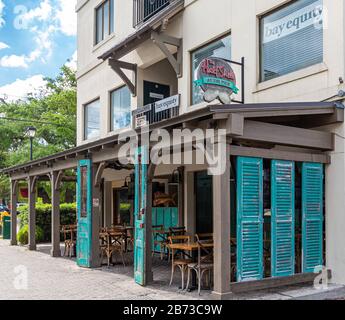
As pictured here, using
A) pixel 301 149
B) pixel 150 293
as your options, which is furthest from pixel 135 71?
pixel 150 293

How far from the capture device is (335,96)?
27.4 ft

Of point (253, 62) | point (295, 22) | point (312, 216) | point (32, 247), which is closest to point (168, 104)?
point (253, 62)

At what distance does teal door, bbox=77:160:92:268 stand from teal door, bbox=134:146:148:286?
2500mm

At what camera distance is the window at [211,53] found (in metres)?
11.2

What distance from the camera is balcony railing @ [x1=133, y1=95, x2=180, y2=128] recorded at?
41.4 feet

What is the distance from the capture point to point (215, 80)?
892 centimetres

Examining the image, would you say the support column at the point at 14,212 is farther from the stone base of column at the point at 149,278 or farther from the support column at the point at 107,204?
the stone base of column at the point at 149,278

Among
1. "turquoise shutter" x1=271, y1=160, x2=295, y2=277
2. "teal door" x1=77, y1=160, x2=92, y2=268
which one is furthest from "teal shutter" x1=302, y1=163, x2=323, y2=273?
"teal door" x1=77, y1=160, x2=92, y2=268

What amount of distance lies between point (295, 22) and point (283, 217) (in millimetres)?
4093

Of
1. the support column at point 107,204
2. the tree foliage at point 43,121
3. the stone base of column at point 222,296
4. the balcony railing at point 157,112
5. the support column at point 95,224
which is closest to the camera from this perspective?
the stone base of column at point 222,296

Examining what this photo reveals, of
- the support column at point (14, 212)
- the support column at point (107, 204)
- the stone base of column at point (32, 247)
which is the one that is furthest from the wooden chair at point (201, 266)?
the support column at point (14, 212)

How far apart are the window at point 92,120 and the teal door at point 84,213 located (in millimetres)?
5169

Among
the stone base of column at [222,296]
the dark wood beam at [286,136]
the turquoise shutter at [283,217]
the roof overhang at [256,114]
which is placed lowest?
the stone base of column at [222,296]

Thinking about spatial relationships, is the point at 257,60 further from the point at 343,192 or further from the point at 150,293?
the point at 150,293
